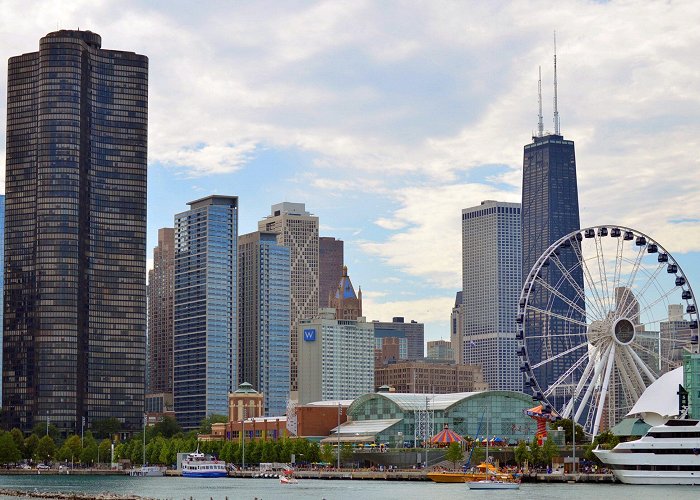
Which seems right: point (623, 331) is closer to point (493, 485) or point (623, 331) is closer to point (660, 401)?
point (660, 401)

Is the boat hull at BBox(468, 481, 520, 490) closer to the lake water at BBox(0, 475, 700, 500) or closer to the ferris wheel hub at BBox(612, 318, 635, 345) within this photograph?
the lake water at BBox(0, 475, 700, 500)

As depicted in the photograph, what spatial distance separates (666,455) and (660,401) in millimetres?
19018

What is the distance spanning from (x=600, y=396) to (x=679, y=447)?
25124 mm

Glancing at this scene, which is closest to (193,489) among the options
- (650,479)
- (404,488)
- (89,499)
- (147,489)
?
(147,489)

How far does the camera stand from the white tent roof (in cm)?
18850

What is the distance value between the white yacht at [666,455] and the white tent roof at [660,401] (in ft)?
39.8

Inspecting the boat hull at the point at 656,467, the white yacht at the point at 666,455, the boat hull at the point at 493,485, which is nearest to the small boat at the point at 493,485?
the boat hull at the point at 493,485

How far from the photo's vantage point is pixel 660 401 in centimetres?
19050

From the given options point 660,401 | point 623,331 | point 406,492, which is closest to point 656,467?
point 660,401

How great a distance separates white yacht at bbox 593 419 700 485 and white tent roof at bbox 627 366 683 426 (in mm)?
12137

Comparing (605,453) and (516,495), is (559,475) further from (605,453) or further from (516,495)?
(516,495)

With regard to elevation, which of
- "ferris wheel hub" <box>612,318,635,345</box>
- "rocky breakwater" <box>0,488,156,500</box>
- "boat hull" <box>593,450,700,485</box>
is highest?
"ferris wheel hub" <box>612,318,635,345</box>

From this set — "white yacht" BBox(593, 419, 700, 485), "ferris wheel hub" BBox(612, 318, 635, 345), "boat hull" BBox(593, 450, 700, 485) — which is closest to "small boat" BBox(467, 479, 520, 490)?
"boat hull" BBox(593, 450, 700, 485)

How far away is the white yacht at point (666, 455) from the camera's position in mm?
171250
